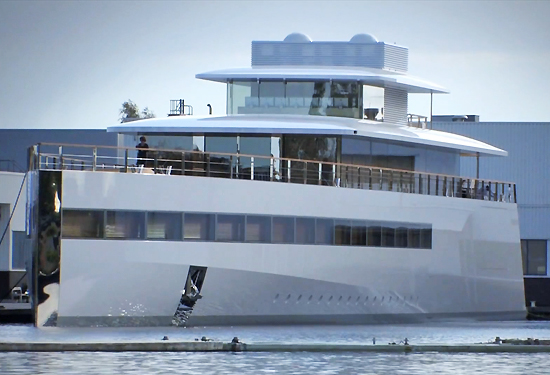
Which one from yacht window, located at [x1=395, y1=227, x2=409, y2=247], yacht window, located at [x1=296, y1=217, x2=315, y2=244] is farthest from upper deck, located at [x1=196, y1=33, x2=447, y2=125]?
yacht window, located at [x1=296, y1=217, x2=315, y2=244]

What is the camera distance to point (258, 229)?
29.4 meters

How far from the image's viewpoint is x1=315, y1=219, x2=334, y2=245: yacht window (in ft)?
100

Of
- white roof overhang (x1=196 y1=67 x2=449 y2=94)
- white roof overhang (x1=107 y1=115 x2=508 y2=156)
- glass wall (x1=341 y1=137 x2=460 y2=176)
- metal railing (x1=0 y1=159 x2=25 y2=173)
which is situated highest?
metal railing (x1=0 y1=159 x2=25 y2=173)

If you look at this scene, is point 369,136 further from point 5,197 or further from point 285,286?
point 5,197

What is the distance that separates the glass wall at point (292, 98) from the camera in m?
35.2

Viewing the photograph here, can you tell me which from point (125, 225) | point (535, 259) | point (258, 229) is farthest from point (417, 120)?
point (535, 259)

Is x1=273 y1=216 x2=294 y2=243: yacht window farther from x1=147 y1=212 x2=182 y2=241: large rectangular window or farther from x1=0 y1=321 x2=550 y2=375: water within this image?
x1=0 y1=321 x2=550 y2=375: water

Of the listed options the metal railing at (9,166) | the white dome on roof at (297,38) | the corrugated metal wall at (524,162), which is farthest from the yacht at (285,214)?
the metal railing at (9,166)

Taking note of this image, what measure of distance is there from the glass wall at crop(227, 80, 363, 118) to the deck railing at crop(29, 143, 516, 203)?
291 cm

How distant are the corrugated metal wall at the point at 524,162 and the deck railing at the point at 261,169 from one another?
18.0 metres

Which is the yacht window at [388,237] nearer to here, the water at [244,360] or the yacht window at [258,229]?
the yacht window at [258,229]

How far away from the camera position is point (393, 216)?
32.8 metres

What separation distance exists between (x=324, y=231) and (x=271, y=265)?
1.99 m

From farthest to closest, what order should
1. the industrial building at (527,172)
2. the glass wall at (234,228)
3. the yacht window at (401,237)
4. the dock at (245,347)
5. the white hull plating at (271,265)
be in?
1. the industrial building at (527,172)
2. the yacht window at (401,237)
3. the glass wall at (234,228)
4. the white hull plating at (271,265)
5. the dock at (245,347)
